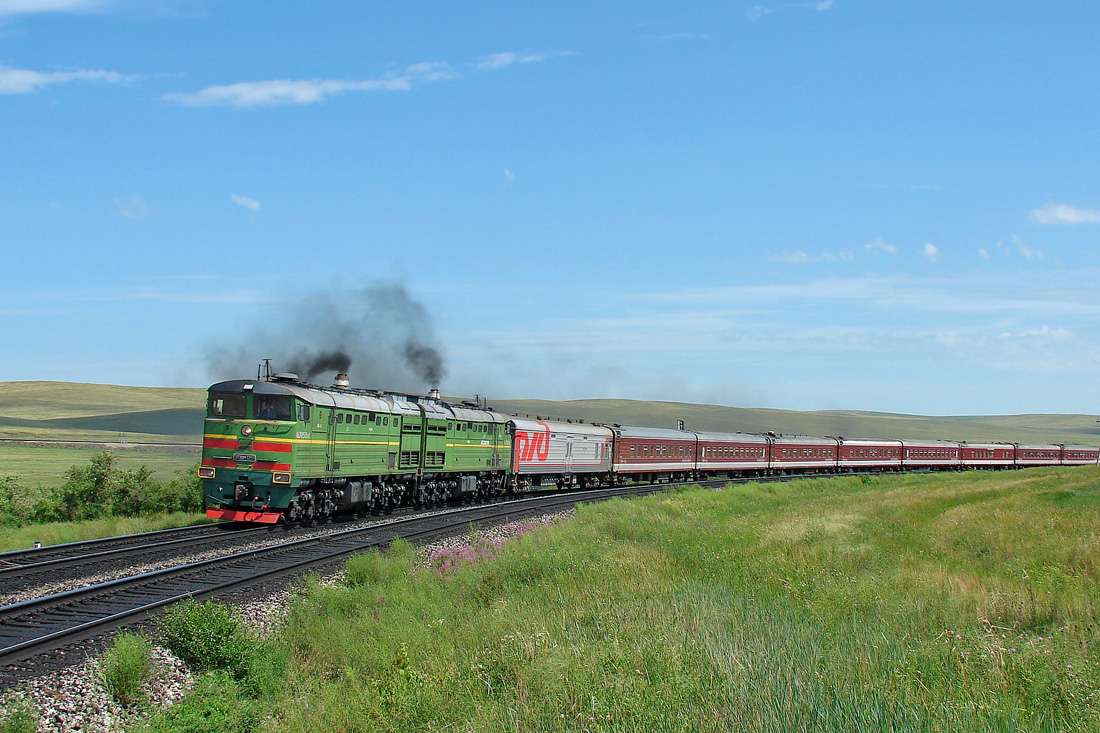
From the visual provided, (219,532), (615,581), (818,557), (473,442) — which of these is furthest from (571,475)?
(615,581)

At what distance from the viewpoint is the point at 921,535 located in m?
20.8

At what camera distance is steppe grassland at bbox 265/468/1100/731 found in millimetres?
6578

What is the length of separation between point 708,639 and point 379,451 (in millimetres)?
20242

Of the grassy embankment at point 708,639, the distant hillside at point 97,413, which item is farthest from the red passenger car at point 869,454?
the distant hillside at point 97,413

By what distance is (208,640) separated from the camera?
1073cm

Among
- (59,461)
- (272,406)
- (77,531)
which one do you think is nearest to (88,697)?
(272,406)

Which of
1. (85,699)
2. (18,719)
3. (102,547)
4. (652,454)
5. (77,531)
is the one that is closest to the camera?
(18,719)

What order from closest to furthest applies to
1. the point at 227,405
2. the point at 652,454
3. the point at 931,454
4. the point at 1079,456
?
the point at 227,405
the point at 652,454
the point at 931,454
the point at 1079,456

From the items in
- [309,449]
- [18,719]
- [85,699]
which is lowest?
[85,699]

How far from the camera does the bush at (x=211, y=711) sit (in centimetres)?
823

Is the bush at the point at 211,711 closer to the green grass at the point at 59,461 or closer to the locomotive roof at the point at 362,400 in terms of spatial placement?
the locomotive roof at the point at 362,400

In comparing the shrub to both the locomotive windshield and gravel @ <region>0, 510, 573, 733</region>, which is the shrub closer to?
the locomotive windshield

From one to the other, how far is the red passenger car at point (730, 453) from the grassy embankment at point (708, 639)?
126ft

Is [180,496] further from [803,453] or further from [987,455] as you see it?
[987,455]
